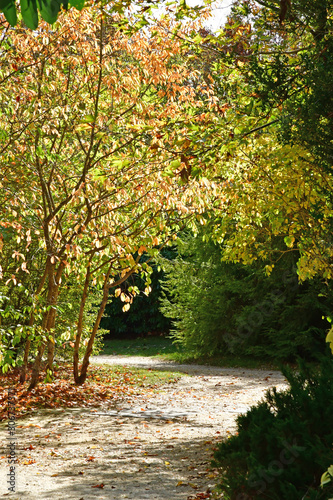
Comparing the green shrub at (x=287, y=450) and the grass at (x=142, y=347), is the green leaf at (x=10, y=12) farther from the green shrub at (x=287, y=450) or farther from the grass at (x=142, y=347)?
the grass at (x=142, y=347)

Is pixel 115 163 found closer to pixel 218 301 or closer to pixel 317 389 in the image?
pixel 317 389

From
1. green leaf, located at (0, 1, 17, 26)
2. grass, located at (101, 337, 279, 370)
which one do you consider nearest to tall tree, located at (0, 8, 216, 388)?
green leaf, located at (0, 1, 17, 26)

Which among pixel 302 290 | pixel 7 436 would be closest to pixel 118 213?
pixel 7 436

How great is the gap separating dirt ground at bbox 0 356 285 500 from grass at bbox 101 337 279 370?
334cm

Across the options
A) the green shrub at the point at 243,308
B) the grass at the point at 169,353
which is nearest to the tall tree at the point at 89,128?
the grass at the point at 169,353

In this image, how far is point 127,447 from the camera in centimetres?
591

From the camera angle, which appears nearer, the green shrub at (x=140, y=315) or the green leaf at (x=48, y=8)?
the green leaf at (x=48, y=8)

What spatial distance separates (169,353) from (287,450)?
14.7 m

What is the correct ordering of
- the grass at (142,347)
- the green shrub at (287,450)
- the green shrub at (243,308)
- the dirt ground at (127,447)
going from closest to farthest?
the green shrub at (287,450), the dirt ground at (127,447), the green shrub at (243,308), the grass at (142,347)
